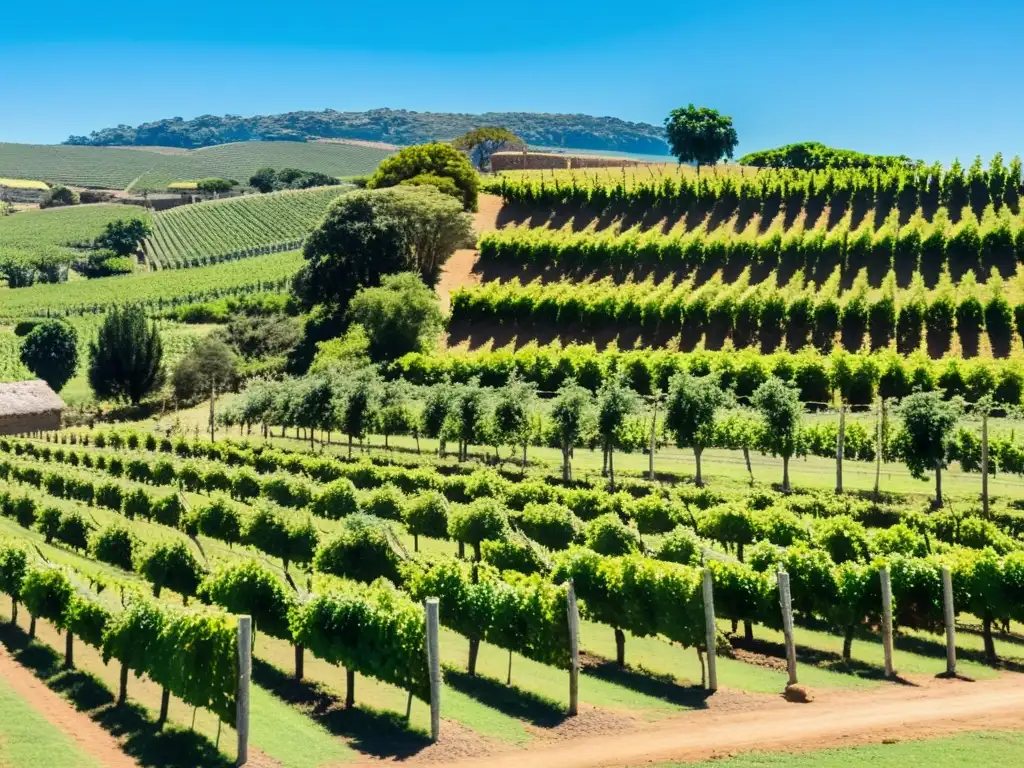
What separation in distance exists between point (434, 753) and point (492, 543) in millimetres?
10532

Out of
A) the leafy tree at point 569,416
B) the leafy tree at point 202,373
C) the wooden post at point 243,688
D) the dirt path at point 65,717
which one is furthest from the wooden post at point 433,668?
the leafy tree at point 202,373

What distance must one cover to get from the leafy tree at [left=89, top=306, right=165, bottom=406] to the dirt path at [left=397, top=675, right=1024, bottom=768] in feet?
213

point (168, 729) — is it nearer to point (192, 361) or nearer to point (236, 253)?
point (192, 361)

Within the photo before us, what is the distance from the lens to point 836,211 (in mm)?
89625

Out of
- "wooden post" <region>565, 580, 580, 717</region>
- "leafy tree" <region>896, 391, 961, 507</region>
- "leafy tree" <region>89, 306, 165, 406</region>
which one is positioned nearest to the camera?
"wooden post" <region>565, 580, 580, 717</region>

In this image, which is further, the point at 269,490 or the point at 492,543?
the point at 269,490

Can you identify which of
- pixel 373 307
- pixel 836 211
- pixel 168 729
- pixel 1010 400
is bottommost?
pixel 168 729

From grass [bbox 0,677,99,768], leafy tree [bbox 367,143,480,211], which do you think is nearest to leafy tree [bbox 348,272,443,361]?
leafy tree [bbox 367,143,480,211]

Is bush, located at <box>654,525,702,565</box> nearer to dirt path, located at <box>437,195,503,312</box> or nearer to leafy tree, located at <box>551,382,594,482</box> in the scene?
leafy tree, located at <box>551,382,594,482</box>

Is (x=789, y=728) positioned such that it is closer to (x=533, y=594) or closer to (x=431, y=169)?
(x=533, y=594)

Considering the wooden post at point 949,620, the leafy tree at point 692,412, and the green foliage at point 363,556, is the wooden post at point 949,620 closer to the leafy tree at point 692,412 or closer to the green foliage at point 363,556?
the green foliage at point 363,556

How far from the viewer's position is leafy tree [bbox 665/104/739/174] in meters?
116

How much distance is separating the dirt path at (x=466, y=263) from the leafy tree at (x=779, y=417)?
43.9m

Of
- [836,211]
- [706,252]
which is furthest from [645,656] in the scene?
[836,211]
